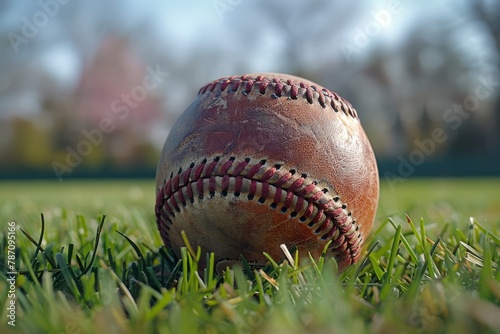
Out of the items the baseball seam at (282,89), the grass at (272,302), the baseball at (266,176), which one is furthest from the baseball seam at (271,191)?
the baseball seam at (282,89)

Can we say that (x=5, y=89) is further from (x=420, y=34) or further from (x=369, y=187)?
(x=369, y=187)

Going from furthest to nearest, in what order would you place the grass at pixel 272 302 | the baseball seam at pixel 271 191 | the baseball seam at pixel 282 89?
the baseball seam at pixel 282 89 → the baseball seam at pixel 271 191 → the grass at pixel 272 302

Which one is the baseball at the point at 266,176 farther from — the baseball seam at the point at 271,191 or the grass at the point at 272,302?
the grass at the point at 272,302

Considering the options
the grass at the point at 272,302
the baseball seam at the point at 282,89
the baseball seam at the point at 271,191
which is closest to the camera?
the grass at the point at 272,302

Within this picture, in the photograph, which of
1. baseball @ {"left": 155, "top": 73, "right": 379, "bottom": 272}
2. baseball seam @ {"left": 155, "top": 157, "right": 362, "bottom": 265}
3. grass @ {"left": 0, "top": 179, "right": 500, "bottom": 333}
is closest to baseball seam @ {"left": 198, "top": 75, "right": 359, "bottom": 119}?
baseball @ {"left": 155, "top": 73, "right": 379, "bottom": 272}

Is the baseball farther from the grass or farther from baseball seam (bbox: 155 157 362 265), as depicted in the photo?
the grass

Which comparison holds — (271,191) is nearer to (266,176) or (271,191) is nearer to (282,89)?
(266,176)

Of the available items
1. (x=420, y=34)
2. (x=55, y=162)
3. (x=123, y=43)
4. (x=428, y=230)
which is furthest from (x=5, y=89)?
(x=428, y=230)
